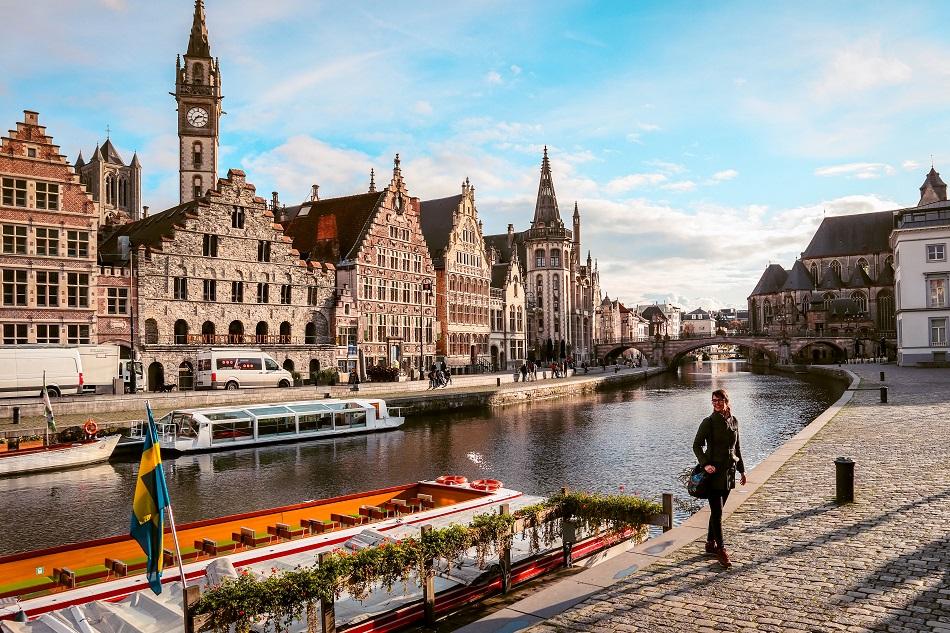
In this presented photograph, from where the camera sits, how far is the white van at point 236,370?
40.8 meters

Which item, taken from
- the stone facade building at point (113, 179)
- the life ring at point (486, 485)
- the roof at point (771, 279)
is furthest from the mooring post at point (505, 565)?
the roof at point (771, 279)

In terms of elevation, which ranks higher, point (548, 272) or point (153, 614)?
point (548, 272)

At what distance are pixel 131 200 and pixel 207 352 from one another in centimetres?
9497

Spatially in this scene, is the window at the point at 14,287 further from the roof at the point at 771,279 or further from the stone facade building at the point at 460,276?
the roof at the point at 771,279

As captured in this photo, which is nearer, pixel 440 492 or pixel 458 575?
pixel 458 575

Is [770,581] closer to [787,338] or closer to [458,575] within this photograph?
[458,575]

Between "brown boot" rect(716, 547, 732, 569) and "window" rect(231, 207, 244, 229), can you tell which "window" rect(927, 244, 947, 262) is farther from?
"brown boot" rect(716, 547, 732, 569)

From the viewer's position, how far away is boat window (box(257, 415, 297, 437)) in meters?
31.2

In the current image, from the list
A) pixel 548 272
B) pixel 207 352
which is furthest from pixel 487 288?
pixel 207 352

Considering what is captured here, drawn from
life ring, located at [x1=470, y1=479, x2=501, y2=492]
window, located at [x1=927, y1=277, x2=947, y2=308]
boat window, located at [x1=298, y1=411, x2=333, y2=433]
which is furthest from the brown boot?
window, located at [x1=927, y1=277, x2=947, y2=308]

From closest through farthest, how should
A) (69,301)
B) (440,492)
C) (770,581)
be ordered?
(770,581) → (440,492) → (69,301)

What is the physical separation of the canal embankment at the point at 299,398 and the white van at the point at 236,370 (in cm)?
250

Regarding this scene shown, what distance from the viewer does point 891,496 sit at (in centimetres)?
1322

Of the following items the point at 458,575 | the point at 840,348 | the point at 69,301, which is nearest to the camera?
the point at 458,575
